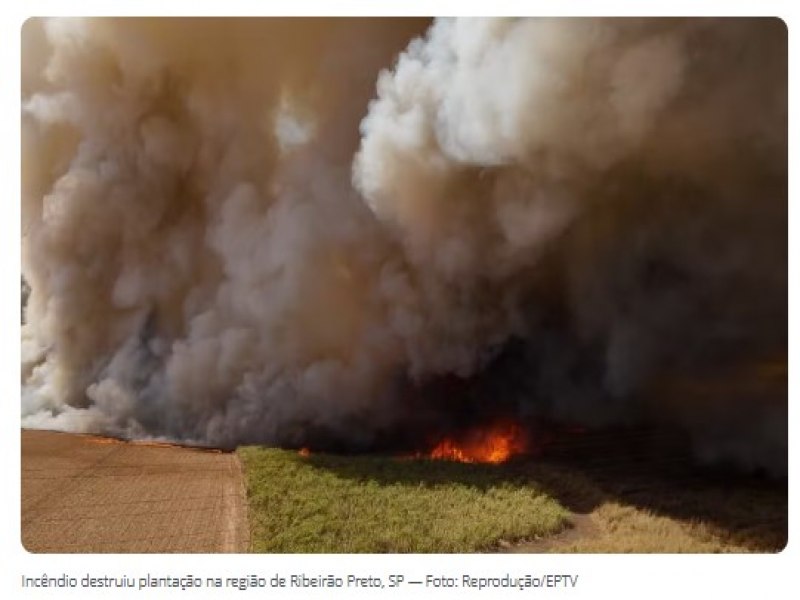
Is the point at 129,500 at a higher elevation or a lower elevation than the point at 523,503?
higher

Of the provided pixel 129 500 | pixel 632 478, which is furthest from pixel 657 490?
pixel 129 500

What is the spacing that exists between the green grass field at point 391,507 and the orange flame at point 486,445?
112 inches

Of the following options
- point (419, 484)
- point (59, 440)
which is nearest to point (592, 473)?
point (419, 484)

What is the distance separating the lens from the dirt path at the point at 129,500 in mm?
9055

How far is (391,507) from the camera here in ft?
33.4

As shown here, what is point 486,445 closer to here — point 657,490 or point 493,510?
point 657,490

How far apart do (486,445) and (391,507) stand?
6.77 metres

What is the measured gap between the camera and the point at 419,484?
11344mm

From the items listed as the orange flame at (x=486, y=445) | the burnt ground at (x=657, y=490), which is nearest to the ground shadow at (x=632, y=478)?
the burnt ground at (x=657, y=490)

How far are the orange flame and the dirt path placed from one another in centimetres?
598

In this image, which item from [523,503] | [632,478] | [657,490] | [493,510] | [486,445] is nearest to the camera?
[493,510]

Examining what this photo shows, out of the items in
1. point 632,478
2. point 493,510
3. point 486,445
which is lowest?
point 493,510
